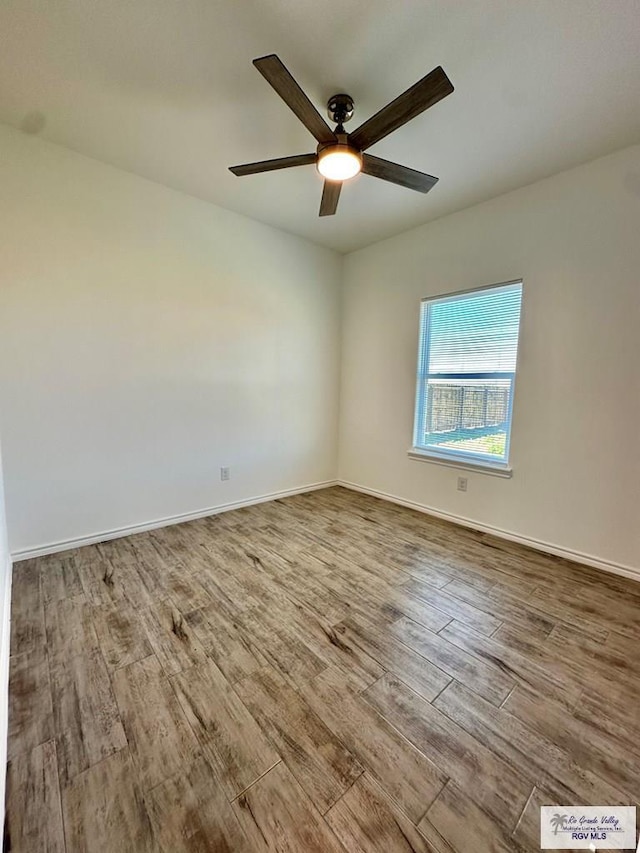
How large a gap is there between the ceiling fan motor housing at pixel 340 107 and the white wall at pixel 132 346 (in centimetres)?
152

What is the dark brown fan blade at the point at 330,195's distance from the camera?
203 centimetres

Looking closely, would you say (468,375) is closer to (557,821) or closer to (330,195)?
(330,195)

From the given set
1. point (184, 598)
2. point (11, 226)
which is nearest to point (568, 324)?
point (184, 598)

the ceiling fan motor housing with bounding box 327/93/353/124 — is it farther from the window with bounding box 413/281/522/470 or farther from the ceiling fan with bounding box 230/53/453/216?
the window with bounding box 413/281/522/470

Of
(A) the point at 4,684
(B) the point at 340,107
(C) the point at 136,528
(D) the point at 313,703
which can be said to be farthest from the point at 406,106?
(C) the point at 136,528

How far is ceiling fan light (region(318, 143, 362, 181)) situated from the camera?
5.64 ft

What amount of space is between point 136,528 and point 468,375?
3.14m

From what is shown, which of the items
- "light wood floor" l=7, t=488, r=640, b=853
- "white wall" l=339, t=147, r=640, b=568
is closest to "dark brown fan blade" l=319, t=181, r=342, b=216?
"white wall" l=339, t=147, r=640, b=568

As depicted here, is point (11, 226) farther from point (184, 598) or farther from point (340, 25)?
point (184, 598)

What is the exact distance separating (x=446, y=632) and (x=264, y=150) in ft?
10.2

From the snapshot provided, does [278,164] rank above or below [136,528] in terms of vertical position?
above

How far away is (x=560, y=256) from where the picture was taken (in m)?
2.47

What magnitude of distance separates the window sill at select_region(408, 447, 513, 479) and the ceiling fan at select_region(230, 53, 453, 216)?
2.13 m

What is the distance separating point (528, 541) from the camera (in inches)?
107
